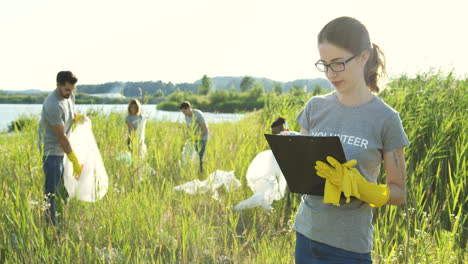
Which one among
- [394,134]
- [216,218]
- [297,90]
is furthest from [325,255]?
[297,90]

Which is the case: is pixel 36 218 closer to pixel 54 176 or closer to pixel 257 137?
pixel 54 176

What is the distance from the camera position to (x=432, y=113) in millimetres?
3982

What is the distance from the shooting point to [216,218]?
325 centimetres

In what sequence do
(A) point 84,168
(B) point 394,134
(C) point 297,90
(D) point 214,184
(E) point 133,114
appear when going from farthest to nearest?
1. (C) point 297,90
2. (E) point 133,114
3. (D) point 214,184
4. (A) point 84,168
5. (B) point 394,134

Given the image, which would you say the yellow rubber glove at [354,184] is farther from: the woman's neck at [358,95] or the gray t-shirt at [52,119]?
the gray t-shirt at [52,119]

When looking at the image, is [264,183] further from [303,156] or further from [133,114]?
[133,114]

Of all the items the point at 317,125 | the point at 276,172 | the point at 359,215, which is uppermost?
the point at 317,125

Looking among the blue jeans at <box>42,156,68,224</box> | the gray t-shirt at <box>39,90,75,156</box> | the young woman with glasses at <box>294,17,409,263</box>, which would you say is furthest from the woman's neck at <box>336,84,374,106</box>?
the blue jeans at <box>42,156,68,224</box>

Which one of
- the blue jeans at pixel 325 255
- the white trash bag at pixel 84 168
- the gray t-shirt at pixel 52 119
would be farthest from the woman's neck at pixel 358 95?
the gray t-shirt at pixel 52 119

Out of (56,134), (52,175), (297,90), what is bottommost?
(52,175)

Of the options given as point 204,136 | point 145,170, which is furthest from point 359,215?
point 204,136

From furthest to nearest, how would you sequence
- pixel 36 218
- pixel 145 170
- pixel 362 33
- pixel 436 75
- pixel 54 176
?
pixel 436 75 → pixel 145 170 → pixel 54 176 → pixel 36 218 → pixel 362 33

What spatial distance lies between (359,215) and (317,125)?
35cm

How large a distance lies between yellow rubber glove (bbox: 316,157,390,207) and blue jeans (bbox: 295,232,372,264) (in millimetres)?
192
